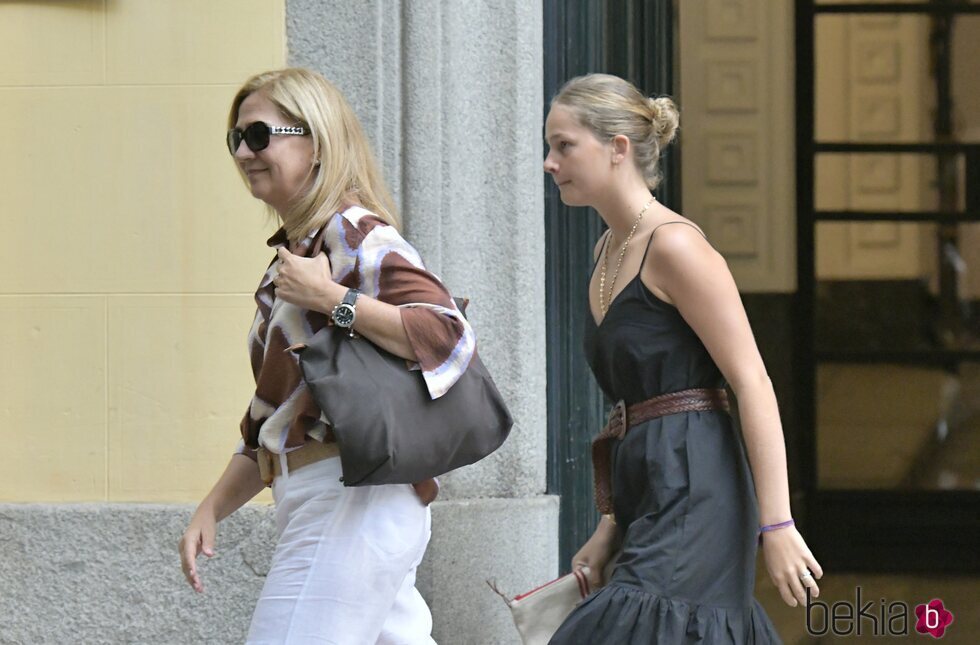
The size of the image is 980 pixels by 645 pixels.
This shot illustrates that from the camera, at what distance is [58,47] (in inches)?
180

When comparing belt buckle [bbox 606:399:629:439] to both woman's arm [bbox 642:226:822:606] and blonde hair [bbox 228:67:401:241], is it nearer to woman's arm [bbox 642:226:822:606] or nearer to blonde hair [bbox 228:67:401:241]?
woman's arm [bbox 642:226:822:606]

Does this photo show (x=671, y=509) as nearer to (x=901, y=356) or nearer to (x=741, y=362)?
(x=741, y=362)

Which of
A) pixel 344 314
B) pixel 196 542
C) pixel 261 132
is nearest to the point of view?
pixel 344 314

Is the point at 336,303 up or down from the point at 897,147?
down

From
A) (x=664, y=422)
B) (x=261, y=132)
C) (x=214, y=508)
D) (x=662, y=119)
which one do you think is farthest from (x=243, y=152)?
(x=664, y=422)

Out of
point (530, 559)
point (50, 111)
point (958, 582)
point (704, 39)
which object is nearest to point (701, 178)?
point (704, 39)

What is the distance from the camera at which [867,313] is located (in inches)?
311

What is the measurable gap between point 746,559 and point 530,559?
1668 millimetres

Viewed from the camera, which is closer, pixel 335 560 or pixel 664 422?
pixel 335 560

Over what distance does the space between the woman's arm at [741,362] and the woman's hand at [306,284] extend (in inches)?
27.8

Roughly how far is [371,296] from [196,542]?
27.9 inches

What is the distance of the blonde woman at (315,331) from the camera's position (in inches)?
106

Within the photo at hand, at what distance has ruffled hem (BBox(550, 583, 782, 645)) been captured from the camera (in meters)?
2.76

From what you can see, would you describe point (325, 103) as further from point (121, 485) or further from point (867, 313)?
point (867, 313)
